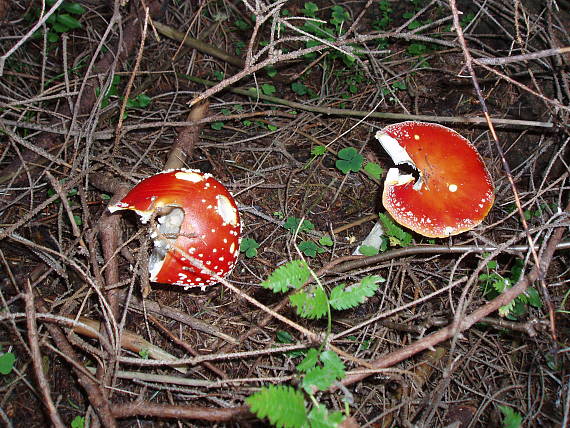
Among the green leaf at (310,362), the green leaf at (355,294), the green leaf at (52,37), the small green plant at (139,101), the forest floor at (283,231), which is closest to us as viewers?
the green leaf at (310,362)

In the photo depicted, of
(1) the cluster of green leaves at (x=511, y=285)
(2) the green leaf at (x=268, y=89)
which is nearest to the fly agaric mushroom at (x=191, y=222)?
(2) the green leaf at (x=268, y=89)

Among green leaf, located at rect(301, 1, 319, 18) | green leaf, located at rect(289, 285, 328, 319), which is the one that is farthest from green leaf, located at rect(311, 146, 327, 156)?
green leaf, located at rect(289, 285, 328, 319)

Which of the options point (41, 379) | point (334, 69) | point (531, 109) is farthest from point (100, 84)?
point (531, 109)

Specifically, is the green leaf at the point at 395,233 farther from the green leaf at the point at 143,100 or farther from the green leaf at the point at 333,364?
the green leaf at the point at 143,100

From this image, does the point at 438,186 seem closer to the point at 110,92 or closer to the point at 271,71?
the point at 271,71

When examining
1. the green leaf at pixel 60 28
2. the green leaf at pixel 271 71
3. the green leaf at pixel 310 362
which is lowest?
the green leaf at pixel 310 362
